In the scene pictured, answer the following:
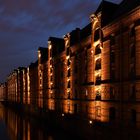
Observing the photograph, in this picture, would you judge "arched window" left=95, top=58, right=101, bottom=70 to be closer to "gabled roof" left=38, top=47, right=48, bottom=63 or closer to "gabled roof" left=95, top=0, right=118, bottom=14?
"gabled roof" left=95, top=0, right=118, bottom=14

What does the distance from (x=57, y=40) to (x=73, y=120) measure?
94.6 ft

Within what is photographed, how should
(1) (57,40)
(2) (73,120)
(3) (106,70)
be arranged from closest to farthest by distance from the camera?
1. (3) (106,70)
2. (2) (73,120)
3. (1) (57,40)

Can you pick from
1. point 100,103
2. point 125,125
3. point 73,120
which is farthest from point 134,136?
point 73,120

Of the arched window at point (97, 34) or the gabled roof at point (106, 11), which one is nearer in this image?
the gabled roof at point (106, 11)

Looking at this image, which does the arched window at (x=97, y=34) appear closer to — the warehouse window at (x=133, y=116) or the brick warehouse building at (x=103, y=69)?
the brick warehouse building at (x=103, y=69)

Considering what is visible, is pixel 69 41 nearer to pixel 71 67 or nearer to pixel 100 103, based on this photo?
pixel 71 67

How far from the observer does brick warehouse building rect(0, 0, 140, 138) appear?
108 ft

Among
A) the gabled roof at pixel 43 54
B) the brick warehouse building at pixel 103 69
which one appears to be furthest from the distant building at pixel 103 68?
the gabled roof at pixel 43 54

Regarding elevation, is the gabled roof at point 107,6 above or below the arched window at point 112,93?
above

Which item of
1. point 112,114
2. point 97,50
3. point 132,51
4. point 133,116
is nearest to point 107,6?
point 97,50

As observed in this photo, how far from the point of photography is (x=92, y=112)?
1705 inches

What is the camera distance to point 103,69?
→ 3959 cm

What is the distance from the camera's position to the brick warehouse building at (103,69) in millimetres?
32844

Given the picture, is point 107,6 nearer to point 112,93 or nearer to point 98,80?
point 98,80
